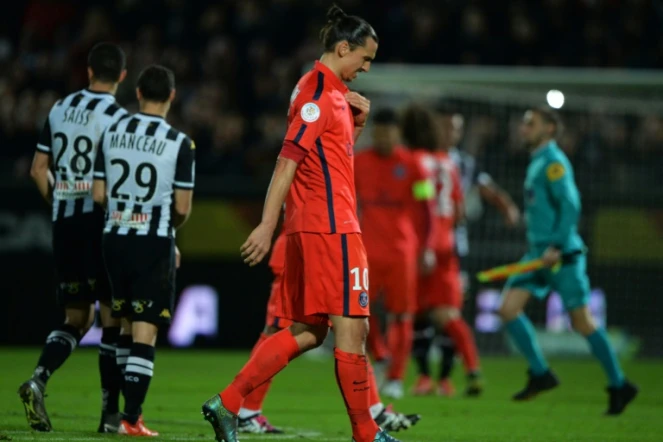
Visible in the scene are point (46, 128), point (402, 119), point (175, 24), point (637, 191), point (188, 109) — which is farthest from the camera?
point (175, 24)

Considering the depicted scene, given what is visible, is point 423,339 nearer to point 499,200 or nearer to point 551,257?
point 499,200

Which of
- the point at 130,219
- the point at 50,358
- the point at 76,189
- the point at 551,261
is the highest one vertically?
the point at 76,189

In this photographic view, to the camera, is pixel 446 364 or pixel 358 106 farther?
pixel 446 364

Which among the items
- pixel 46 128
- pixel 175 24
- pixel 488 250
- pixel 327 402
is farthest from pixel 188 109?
pixel 46 128

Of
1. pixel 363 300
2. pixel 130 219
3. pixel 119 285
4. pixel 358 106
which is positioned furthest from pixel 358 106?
pixel 119 285

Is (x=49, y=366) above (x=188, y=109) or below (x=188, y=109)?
below

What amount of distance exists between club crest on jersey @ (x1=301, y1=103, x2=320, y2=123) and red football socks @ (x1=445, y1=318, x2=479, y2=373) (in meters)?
5.32

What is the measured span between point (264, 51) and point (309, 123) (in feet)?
40.4

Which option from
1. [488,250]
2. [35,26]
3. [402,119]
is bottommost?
[488,250]

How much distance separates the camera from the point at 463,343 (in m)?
10.8

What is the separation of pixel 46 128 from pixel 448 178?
4846mm

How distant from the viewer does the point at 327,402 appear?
31.1 ft

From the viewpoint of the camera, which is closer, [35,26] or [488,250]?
[488,250]

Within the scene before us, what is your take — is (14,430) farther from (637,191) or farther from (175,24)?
(175,24)
